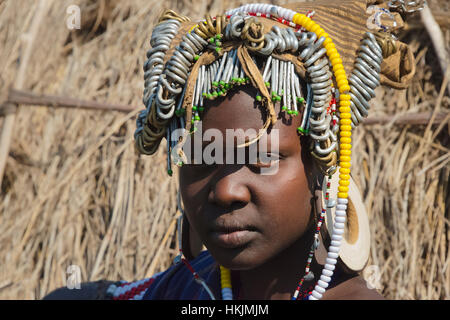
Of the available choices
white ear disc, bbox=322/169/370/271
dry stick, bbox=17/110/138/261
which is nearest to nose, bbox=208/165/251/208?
white ear disc, bbox=322/169/370/271

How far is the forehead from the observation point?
55.6 inches

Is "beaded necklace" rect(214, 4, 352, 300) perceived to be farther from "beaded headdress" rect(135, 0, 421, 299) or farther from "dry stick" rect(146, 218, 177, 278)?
"dry stick" rect(146, 218, 177, 278)

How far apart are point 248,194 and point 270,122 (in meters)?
0.19

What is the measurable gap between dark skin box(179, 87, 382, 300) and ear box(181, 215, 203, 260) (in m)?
0.28

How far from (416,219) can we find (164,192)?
1316 millimetres

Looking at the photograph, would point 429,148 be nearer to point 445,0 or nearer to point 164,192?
point 445,0

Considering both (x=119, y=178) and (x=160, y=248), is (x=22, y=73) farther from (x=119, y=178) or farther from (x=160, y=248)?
(x=160, y=248)

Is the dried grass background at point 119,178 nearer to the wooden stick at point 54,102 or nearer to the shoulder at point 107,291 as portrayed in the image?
the wooden stick at point 54,102

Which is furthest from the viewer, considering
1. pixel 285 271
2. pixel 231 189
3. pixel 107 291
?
pixel 107 291

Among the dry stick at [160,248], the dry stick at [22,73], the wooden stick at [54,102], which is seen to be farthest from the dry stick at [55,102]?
the dry stick at [160,248]

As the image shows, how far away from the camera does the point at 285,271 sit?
1631 mm

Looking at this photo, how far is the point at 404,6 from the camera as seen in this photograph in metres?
1.62

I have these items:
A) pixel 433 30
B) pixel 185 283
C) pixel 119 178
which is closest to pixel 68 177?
pixel 119 178

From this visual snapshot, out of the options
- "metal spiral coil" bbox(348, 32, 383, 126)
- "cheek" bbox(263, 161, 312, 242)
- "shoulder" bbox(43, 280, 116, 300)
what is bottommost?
"shoulder" bbox(43, 280, 116, 300)
